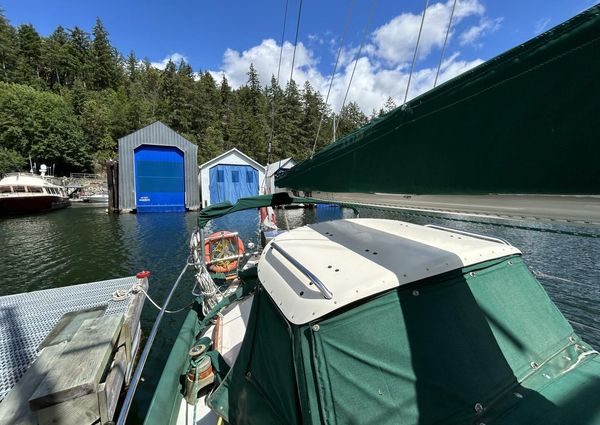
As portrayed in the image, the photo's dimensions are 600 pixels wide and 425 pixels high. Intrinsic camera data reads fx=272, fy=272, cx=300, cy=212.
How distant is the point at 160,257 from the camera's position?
14.5 metres

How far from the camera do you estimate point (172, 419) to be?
2.97 m

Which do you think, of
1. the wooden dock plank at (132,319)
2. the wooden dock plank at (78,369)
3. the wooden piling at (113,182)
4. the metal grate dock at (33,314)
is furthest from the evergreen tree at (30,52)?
the wooden dock plank at (78,369)

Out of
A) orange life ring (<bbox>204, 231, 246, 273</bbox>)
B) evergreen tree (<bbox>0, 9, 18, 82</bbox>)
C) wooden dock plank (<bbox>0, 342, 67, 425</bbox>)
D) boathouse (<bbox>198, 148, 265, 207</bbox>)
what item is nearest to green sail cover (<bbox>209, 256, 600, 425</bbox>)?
wooden dock plank (<bbox>0, 342, 67, 425</bbox>)

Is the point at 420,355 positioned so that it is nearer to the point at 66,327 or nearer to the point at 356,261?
the point at 356,261

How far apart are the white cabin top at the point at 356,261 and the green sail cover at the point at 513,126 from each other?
1.96 feet

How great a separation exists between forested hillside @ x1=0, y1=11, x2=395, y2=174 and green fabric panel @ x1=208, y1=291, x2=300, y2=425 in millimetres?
39389

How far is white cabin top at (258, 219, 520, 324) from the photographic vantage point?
1.86 meters

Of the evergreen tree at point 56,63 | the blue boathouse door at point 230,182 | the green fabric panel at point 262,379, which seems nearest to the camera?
the green fabric panel at point 262,379

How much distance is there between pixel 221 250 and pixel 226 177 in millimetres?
28588

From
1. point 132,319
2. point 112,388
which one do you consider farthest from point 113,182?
point 112,388

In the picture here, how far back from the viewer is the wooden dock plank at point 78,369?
241cm

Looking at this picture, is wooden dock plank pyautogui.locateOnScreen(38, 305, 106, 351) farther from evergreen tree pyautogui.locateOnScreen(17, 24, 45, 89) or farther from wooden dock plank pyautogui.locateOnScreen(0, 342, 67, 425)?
evergreen tree pyautogui.locateOnScreen(17, 24, 45, 89)

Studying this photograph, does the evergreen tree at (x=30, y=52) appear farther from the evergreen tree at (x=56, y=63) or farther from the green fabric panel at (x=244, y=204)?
the green fabric panel at (x=244, y=204)

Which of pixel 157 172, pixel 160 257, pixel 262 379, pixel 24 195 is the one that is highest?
pixel 157 172
